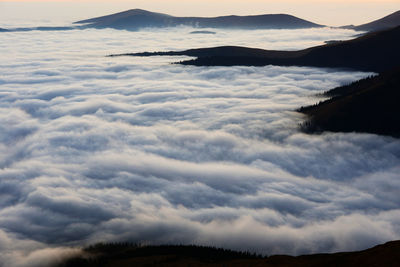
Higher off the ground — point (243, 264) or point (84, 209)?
point (243, 264)

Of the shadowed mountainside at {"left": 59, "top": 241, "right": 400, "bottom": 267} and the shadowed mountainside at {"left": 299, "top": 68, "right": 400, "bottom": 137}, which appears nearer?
the shadowed mountainside at {"left": 59, "top": 241, "right": 400, "bottom": 267}

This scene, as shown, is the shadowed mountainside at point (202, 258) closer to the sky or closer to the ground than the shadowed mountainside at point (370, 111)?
closer to the ground

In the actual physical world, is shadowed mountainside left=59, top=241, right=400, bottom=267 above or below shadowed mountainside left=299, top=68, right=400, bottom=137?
below

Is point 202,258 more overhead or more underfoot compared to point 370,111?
more underfoot

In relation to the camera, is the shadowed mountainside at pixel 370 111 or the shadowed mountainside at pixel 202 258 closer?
the shadowed mountainside at pixel 202 258

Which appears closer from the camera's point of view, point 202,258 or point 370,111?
point 202,258

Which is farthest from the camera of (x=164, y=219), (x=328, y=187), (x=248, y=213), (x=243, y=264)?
(x=328, y=187)

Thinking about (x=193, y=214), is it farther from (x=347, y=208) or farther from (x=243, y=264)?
(x=243, y=264)

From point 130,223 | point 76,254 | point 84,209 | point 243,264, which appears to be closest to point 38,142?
point 84,209
